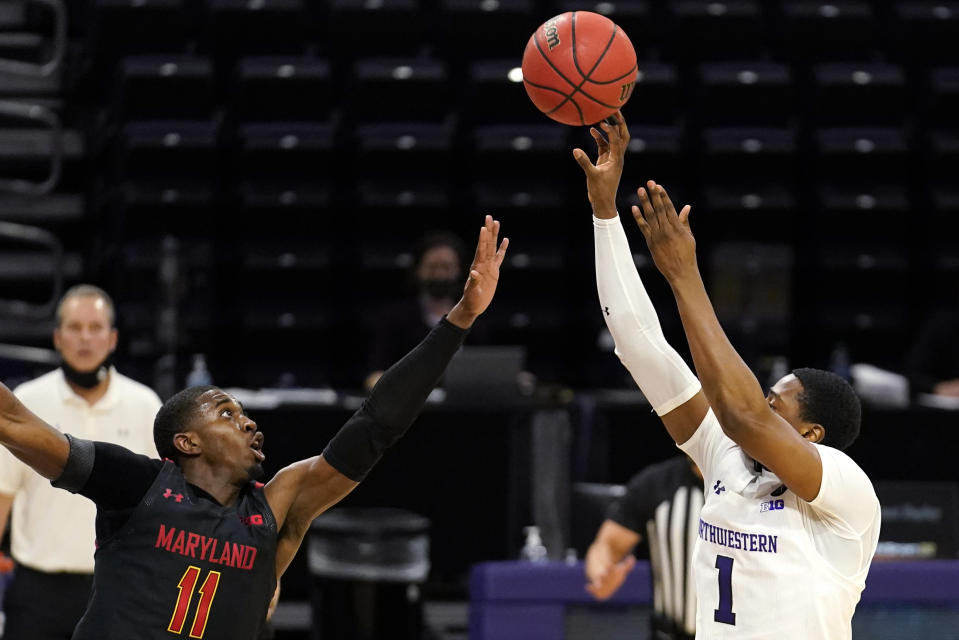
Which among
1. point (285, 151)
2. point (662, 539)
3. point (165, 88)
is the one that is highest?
point (165, 88)

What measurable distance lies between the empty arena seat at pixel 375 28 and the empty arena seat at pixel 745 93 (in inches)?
88.7

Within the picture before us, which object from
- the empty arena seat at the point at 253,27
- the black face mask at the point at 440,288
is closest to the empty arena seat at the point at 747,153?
the empty arena seat at the point at 253,27

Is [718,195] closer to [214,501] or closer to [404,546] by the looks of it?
[404,546]

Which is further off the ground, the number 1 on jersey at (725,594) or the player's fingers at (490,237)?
the player's fingers at (490,237)

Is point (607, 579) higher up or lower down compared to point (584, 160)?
lower down

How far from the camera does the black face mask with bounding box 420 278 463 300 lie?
7988mm

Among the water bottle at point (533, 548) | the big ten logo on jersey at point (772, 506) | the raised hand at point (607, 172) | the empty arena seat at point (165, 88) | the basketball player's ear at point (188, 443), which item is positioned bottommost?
the water bottle at point (533, 548)

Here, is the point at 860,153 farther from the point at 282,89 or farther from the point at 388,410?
the point at 388,410

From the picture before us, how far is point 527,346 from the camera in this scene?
10.5 meters

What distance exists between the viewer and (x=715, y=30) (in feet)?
36.0

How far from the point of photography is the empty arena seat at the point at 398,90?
34.4 ft

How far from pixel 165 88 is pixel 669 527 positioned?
627 cm

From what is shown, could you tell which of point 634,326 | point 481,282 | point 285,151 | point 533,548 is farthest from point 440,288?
point 634,326

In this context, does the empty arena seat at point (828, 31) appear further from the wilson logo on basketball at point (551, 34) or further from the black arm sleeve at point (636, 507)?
the wilson logo on basketball at point (551, 34)
